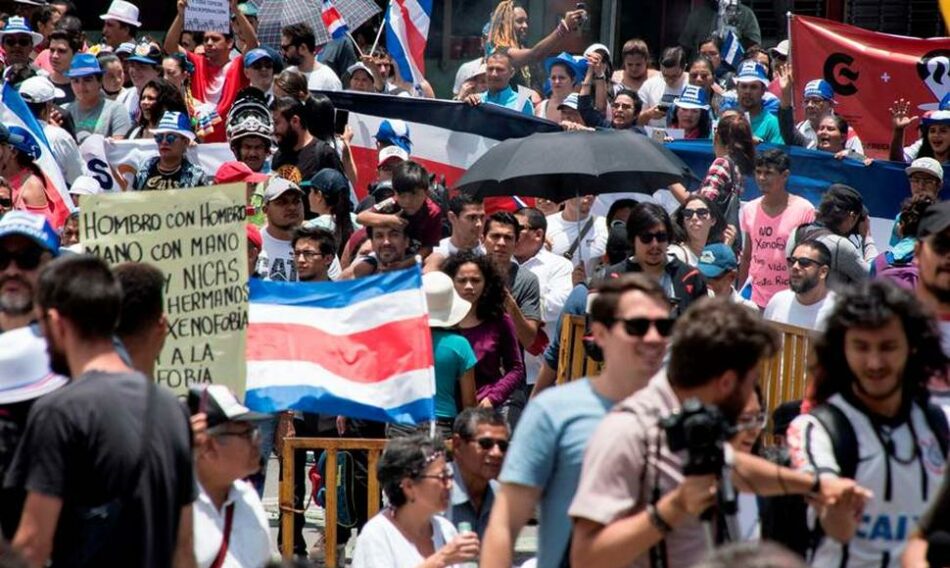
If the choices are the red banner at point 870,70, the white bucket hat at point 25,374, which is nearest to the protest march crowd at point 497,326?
the white bucket hat at point 25,374

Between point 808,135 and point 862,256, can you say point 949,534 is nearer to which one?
point 862,256

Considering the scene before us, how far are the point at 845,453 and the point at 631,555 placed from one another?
69cm

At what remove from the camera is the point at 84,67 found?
13664 millimetres

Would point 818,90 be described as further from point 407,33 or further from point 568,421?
point 568,421

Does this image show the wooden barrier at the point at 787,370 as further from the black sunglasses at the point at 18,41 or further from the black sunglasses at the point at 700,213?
the black sunglasses at the point at 18,41

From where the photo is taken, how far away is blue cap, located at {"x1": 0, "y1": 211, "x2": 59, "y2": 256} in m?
5.82

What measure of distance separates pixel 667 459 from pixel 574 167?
6.07m

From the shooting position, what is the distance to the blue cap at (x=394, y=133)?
1279cm

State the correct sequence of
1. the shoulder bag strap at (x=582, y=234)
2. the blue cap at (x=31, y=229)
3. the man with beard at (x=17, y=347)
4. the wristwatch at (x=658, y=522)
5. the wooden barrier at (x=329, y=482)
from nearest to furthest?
the wristwatch at (x=658, y=522), the man with beard at (x=17, y=347), the blue cap at (x=31, y=229), the wooden barrier at (x=329, y=482), the shoulder bag strap at (x=582, y=234)

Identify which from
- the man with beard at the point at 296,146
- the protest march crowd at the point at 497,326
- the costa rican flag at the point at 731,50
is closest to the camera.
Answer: the protest march crowd at the point at 497,326

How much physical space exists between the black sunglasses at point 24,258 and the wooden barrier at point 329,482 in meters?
2.49

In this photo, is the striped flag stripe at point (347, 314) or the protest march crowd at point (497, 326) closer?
the protest march crowd at point (497, 326)

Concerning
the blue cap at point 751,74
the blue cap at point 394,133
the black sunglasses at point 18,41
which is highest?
the black sunglasses at point 18,41

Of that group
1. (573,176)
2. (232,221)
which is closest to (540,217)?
(573,176)
